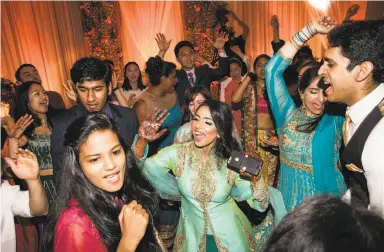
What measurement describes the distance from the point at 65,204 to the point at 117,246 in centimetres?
26

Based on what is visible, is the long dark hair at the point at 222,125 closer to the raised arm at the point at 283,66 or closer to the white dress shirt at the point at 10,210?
the raised arm at the point at 283,66

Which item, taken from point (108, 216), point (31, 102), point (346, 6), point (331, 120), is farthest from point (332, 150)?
point (346, 6)

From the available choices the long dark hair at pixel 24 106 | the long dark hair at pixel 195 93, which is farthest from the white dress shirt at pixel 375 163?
the long dark hair at pixel 24 106

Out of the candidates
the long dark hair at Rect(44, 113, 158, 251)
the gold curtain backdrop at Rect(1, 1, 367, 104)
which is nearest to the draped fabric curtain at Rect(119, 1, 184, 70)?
the gold curtain backdrop at Rect(1, 1, 367, 104)

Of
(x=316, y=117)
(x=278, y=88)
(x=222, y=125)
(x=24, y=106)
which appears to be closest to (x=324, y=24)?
(x=278, y=88)

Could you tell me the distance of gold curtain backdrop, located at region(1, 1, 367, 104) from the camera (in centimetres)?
649

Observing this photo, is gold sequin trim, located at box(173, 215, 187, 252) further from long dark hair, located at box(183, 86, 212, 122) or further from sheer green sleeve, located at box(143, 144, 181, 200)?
long dark hair, located at box(183, 86, 212, 122)

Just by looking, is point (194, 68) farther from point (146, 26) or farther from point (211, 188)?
point (146, 26)

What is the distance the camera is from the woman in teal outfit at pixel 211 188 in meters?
1.96

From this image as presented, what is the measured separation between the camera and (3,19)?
6.26 m

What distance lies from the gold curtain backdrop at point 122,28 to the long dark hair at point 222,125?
5716 millimetres

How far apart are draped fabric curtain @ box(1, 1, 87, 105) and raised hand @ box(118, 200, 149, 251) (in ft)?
20.3

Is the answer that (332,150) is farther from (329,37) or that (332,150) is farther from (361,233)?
(361,233)

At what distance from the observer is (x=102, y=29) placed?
7.21 m
